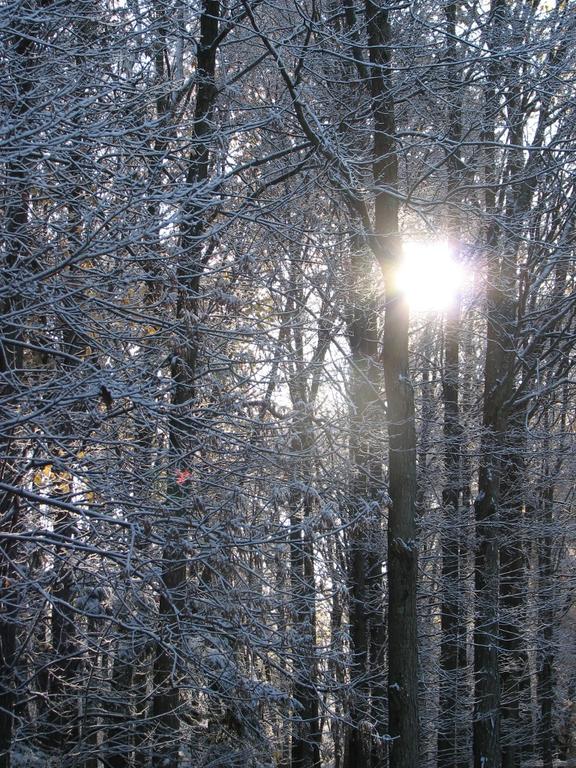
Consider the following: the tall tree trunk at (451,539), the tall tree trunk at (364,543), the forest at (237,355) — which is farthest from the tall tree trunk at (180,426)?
the tall tree trunk at (451,539)

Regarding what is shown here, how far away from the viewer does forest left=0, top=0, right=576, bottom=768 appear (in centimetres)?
634

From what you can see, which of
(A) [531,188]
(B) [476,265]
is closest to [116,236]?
(B) [476,265]

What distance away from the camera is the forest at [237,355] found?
20.8 ft

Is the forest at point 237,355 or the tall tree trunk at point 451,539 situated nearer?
the forest at point 237,355

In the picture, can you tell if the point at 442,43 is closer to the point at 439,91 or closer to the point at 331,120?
the point at 439,91

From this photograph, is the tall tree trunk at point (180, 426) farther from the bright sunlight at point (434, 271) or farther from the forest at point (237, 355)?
the bright sunlight at point (434, 271)

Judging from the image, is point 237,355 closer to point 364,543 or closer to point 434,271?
point 434,271

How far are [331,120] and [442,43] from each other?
185cm

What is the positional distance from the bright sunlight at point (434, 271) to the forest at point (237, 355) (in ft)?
0.18

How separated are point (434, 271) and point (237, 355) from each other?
4.34m

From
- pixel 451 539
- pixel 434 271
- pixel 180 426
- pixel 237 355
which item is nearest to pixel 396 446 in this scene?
pixel 237 355

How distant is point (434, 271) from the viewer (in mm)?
11469

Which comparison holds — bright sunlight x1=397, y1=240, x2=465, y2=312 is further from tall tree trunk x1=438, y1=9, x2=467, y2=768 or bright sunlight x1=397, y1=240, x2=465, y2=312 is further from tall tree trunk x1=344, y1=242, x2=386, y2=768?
tall tree trunk x1=438, y1=9, x2=467, y2=768

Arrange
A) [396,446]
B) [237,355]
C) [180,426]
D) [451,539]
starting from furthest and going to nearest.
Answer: [451,539] < [396,446] < [237,355] < [180,426]
